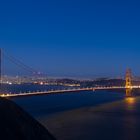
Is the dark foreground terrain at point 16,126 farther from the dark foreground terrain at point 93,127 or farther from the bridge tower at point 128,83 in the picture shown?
the bridge tower at point 128,83

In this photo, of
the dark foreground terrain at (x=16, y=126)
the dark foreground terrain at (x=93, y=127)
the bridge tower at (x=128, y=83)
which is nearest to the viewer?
the dark foreground terrain at (x=16, y=126)

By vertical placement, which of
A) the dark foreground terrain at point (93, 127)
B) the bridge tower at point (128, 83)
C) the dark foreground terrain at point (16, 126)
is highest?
the bridge tower at point (128, 83)

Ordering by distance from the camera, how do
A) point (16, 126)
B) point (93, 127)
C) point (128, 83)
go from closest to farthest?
point (16, 126) → point (93, 127) → point (128, 83)

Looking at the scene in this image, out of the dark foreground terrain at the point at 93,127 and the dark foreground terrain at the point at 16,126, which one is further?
the dark foreground terrain at the point at 93,127

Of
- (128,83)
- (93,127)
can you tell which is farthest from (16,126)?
(128,83)

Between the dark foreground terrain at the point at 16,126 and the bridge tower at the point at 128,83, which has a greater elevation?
the bridge tower at the point at 128,83

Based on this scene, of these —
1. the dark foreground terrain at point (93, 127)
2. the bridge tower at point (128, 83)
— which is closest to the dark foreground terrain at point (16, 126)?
the dark foreground terrain at point (93, 127)

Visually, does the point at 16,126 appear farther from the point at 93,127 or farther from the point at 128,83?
the point at 128,83

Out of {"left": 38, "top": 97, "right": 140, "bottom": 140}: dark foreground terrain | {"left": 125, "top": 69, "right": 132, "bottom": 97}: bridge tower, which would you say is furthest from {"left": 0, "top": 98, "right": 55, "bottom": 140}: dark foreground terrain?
{"left": 125, "top": 69, "right": 132, "bottom": 97}: bridge tower
